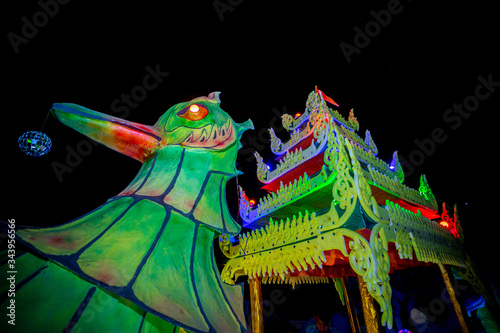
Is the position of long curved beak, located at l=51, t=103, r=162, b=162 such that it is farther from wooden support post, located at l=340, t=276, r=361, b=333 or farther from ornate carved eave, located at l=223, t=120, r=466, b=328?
wooden support post, located at l=340, t=276, r=361, b=333

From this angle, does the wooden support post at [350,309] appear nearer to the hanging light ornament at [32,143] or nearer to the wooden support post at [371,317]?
the wooden support post at [371,317]

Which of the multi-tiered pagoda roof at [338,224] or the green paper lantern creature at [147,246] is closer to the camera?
the green paper lantern creature at [147,246]

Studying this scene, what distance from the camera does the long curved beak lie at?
124 centimetres

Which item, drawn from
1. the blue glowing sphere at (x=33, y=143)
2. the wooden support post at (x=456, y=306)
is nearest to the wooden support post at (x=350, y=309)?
the wooden support post at (x=456, y=306)

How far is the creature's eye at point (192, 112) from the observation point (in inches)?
60.9

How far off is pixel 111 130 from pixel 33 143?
271 centimetres

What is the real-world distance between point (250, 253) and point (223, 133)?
2.15 meters

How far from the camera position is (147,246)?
1017 millimetres

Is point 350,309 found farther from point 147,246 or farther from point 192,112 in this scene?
point 192,112

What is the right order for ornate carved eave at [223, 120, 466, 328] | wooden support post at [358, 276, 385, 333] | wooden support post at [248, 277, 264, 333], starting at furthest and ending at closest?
wooden support post at [358, 276, 385, 333], wooden support post at [248, 277, 264, 333], ornate carved eave at [223, 120, 466, 328]

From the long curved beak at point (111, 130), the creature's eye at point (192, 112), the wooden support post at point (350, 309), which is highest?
the creature's eye at point (192, 112)

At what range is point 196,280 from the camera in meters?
1.08

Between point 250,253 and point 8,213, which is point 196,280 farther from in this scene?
point 8,213

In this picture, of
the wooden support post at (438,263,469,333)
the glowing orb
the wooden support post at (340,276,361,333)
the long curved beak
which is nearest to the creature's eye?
the glowing orb
